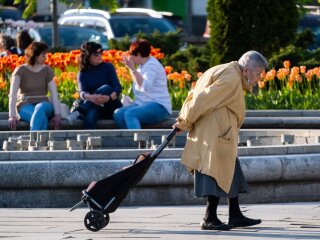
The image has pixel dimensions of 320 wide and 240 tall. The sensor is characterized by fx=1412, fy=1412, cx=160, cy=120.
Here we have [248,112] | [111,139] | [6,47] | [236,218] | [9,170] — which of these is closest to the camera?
[236,218]

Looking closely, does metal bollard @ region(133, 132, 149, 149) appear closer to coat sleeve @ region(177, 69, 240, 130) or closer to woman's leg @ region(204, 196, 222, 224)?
woman's leg @ region(204, 196, 222, 224)

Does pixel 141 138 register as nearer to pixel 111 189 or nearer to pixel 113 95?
pixel 113 95

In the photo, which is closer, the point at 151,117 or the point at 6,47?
the point at 151,117

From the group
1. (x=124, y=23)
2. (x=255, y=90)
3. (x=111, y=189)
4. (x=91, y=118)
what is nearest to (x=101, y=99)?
(x=91, y=118)

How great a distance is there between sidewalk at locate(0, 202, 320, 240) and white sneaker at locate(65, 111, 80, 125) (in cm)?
361

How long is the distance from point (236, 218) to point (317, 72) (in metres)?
7.36

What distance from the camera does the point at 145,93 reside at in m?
14.8

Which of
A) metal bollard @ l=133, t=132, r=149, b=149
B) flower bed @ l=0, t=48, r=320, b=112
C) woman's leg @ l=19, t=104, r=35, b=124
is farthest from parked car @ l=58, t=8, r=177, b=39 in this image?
metal bollard @ l=133, t=132, r=149, b=149

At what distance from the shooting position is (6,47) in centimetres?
1969

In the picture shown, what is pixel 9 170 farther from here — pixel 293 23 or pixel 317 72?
pixel 293 23

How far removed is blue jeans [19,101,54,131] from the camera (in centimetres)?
1434

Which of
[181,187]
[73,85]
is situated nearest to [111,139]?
[181,187]

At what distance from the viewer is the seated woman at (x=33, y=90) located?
47.7 feet

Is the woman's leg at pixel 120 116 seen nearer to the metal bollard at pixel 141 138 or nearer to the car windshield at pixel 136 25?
the metal bollard at pixel 141 138
